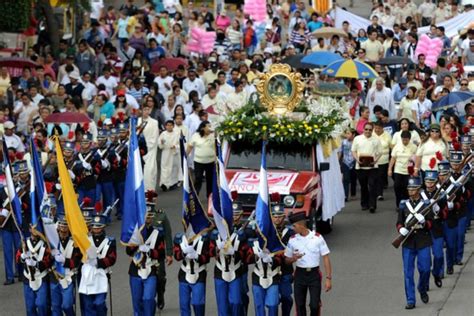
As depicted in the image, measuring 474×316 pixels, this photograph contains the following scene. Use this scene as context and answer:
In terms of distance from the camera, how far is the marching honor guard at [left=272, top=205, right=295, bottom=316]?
20500 mm

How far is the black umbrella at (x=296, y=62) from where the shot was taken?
3594cm

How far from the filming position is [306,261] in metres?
20.2

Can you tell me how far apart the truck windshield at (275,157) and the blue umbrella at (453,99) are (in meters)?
4.82

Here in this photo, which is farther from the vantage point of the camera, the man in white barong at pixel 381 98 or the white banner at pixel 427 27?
the white banner at pixel 427 27

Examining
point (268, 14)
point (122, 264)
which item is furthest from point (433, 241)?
point (268, 14)

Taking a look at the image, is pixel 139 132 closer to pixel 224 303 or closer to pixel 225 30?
pixel 224 303

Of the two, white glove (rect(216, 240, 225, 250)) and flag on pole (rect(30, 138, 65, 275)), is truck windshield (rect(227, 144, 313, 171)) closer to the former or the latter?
flag on pole (rect(30, 138, 65, 275))

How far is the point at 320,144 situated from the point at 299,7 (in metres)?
18.5

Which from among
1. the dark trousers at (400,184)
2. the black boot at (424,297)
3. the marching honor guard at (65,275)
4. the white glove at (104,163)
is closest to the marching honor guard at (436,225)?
the black boot at (424,297)

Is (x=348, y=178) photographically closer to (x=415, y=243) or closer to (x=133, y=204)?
(x=415, y=243)

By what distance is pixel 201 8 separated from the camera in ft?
147

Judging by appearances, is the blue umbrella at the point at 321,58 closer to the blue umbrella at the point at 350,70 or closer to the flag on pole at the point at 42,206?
the blue umbrella at the point at 350,70

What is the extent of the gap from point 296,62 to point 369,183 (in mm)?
7831

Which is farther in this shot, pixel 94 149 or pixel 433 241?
pixel 94 149
